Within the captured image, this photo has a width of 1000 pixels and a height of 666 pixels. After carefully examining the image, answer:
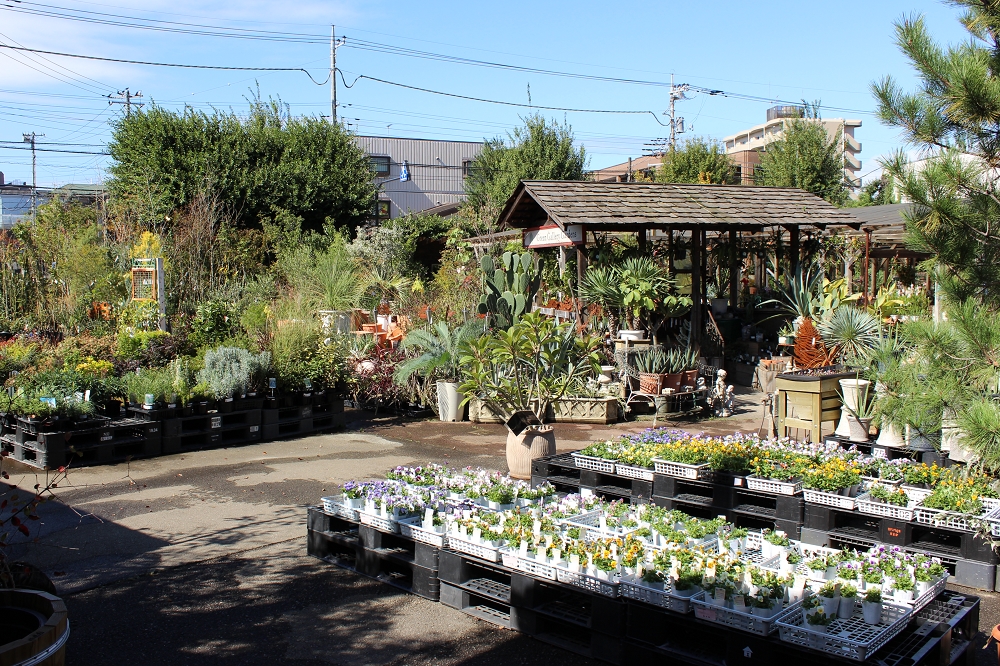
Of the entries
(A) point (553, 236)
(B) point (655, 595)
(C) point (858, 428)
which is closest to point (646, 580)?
(B) point (655, 595)

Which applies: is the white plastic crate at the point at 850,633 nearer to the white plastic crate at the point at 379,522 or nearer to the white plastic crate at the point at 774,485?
the white plastic crate at the point at 774,485

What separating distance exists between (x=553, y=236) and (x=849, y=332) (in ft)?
18.9

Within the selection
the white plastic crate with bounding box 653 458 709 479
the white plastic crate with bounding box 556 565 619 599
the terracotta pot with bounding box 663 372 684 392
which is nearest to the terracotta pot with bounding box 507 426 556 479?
the white plastic crate with bounding box 653 458 709 479

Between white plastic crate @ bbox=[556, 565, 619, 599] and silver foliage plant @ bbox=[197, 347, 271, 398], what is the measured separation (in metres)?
6.53

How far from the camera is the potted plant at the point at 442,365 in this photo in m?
11.3

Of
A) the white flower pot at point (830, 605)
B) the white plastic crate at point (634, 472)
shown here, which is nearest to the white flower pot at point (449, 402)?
the white plastic crate at point (634, 472)

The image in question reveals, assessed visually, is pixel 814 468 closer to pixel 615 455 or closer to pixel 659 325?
pixel 615 455

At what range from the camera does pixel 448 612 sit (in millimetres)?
4809

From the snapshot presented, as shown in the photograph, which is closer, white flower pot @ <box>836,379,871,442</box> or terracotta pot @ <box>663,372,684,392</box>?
white flower pot @ <box>836,379,871,442</box>

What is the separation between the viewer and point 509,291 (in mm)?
11117

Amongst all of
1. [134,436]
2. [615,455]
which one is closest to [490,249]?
[134,436]

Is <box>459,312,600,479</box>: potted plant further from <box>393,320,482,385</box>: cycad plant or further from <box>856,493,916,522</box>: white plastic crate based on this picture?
<box>393,320,482,385</box>: cycad plant

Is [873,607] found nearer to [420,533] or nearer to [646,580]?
[646,580]

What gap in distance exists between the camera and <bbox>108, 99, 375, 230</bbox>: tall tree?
22953 mm
